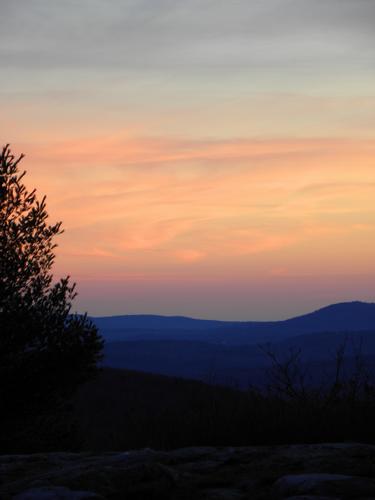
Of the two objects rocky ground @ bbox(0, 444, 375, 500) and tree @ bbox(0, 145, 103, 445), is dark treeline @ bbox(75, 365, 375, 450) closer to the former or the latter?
rocky ground @ bbox(0, 444, 375, 500)

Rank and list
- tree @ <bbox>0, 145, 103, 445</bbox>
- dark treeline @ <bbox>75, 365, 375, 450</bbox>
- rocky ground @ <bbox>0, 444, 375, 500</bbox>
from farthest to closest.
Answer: tree @ <bbox>0, 145, 103, 445</bbox>
dark treeline @ <bbox>75, 365, 375, 450</bbox>
rocky ground @ <bbox>0, 444, 375, 500</bbox>

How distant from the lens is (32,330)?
64.1 ft

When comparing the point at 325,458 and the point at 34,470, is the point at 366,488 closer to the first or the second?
the point at 325,458

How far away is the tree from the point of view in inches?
761

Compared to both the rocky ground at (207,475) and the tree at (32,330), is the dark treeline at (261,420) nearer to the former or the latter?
the rocky ground at (207,475)

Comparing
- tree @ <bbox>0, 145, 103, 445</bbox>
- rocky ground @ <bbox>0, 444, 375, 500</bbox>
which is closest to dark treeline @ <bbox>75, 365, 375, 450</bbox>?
rocky ground @ <bbox>0, 444, 375, 500</bbox>

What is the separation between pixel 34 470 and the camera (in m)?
8.46

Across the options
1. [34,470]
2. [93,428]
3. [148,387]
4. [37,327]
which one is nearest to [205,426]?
[34,470]

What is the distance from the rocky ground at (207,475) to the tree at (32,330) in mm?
10799

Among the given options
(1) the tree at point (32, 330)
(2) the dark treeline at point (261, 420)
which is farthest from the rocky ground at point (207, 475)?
(1) the tree at point (32, 330)

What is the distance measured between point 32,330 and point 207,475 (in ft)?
41.5

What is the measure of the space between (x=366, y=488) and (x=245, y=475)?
1.50m

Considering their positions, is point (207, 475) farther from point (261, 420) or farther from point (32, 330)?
point (32, 330)

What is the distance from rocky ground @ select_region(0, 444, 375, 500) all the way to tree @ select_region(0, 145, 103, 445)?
10.8 m
